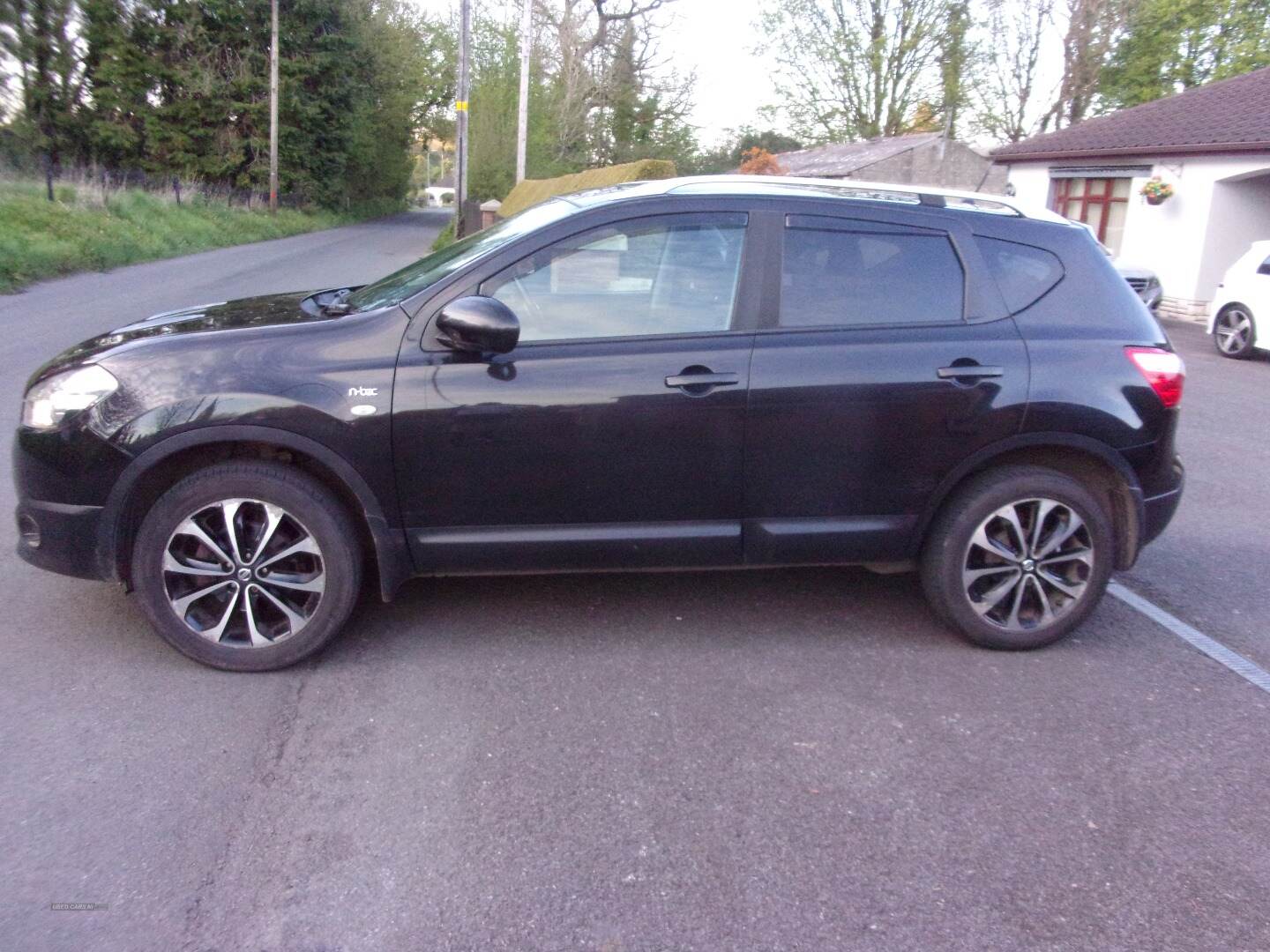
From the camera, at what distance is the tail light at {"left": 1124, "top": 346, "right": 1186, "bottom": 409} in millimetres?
4434

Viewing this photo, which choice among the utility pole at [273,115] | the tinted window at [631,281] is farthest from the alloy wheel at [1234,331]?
the utility pole at [273,115]

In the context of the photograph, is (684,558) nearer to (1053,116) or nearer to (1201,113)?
(1201,113)

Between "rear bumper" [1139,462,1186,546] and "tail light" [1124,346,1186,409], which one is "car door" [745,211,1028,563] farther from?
"rear bumper" [1139,462,1186,546]

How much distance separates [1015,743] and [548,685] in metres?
1.65

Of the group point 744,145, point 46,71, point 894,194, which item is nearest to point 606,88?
point 744,145

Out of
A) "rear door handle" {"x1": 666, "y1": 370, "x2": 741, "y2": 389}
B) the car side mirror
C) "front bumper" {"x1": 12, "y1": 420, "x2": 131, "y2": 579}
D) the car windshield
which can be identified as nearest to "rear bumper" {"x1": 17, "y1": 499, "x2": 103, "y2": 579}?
"front bumper" {"x1": 12, "y1": 420, "x2": 131, "y2": 579}

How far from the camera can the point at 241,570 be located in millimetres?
4059

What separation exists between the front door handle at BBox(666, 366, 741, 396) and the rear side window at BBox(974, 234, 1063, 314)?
1202mm

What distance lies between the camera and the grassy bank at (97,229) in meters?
17.7

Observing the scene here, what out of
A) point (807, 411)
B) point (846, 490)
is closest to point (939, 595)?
point (846, 490)

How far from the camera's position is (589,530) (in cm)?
425

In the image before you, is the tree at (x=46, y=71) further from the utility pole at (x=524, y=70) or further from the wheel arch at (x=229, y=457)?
the wheel arch at (x=229, y=457)

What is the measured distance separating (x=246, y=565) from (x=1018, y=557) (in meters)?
2.98

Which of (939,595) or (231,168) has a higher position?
(231,168)
